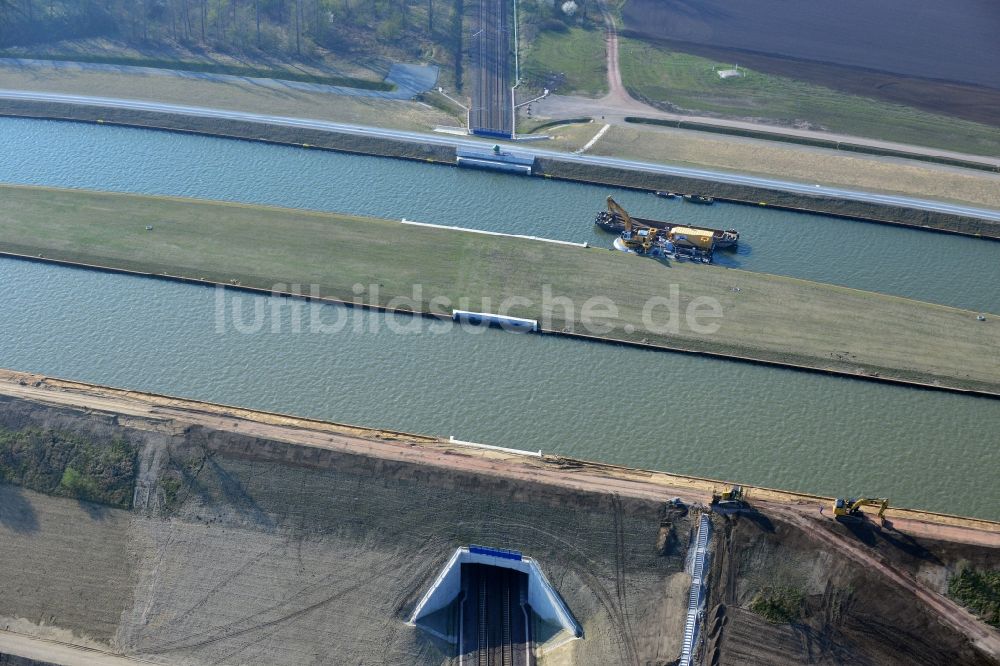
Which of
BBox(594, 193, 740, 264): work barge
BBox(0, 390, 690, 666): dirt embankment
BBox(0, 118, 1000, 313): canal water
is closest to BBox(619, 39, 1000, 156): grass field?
BBox(0, 118, 1000, 313): canal water

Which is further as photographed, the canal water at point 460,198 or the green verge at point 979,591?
the canal water at point 460,198

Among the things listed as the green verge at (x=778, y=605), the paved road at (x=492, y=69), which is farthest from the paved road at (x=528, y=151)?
the green verge at (x=778, y=605)

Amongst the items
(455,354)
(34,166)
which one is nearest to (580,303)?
(455,354)

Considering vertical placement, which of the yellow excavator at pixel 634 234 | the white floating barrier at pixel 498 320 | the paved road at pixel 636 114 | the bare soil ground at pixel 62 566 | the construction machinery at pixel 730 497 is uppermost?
the paved road at pixel 636 114

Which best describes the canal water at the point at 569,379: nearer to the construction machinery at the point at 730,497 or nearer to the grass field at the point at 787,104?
the construction machinery at the point at 730,497

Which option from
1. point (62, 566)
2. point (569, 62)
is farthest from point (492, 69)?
point (62, 566)

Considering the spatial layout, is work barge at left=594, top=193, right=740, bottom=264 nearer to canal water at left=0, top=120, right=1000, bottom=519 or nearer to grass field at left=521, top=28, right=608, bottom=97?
canal water at left=0, top=120, right=1000, bottom=519

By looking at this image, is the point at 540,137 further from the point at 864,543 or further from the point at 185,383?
the point at 864,543

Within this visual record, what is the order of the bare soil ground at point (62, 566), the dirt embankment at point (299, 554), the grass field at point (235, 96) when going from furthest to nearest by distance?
the grass field at point (235, 96) < the bare soil ground at point (62, 566) < the dirt embankment at point (299, 554)
